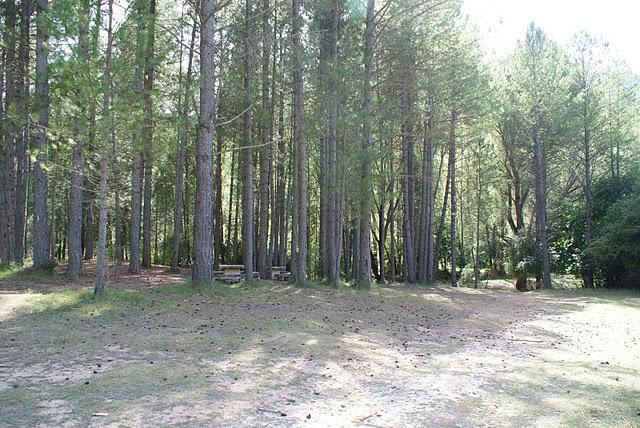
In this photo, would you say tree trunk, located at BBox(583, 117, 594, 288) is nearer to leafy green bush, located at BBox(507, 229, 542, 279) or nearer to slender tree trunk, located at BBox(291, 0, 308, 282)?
leafy green bush, located at BBox(507, 229, 542, 279)

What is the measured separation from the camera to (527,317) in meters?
11.1

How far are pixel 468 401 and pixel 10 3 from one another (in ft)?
54.0

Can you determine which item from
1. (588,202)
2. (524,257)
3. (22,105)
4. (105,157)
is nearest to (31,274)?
(22,105)

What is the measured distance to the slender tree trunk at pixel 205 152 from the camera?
35.5ft

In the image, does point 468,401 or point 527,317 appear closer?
point 468,401

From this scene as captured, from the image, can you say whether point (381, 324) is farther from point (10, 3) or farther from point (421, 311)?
point (10, 3)

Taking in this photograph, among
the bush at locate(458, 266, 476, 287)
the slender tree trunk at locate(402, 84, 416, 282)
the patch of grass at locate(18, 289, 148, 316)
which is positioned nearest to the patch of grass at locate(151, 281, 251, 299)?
the patch of grass at locate(18, 289, 148, 316)

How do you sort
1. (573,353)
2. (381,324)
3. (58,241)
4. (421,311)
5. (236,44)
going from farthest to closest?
(58,241) < (236,44) < (421,311) < (381,324) < (573,353)

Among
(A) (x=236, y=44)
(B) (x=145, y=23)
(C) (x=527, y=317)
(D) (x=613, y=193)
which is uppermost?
(A) (x=236, y=44)

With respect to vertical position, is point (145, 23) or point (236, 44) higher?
point (236, 44)

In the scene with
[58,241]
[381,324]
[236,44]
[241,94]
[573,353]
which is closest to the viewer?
[573,353]

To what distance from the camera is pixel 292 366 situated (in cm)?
530

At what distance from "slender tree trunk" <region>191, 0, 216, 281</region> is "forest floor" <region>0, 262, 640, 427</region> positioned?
1.09 meters

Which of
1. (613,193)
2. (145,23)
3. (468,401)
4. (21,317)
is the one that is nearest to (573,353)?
(468,401)
